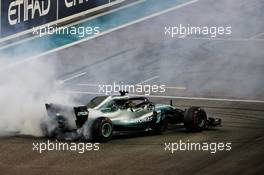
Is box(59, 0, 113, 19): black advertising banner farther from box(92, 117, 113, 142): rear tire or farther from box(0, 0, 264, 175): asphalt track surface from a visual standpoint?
box(92, 117, 113, 142): rear tire

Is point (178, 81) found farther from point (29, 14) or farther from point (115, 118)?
point (115, 118)

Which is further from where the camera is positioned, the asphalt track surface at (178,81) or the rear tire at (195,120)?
the rear tire at (195,120)

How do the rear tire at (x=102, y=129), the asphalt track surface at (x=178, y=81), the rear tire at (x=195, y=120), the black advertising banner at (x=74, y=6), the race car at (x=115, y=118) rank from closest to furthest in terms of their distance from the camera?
1. the asphalt track surface at (x=178, y=81)
2. the rear tire at (x=102, y=129)
3. the race car at (x=115, y=118)
4. the rear tire at (x=195, y=120)
5. the black advertising banner at (x=74, y=6)

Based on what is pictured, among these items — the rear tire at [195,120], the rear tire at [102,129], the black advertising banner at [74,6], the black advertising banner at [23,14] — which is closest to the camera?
the rear tire at [102,129]

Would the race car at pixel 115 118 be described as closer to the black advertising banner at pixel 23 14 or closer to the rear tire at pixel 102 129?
the rear tire at pixel 102 129

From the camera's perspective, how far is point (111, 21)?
2897cm

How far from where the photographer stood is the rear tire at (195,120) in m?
18.3

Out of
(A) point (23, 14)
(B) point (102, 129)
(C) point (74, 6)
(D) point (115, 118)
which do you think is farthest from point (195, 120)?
(C) point (74, 6)

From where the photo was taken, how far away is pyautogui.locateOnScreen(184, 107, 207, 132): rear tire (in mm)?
18344

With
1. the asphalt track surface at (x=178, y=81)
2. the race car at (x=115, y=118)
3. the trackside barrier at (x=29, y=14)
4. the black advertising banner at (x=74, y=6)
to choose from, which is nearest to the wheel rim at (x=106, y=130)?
the race car at (x=115, y=118)

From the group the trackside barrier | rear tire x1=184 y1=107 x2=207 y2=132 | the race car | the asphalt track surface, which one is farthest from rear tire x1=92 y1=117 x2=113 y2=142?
the trackside barrier

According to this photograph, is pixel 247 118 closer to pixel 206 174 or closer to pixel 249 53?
pixel 206 174

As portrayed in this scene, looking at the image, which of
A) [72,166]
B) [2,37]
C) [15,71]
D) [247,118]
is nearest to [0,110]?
[15,71]

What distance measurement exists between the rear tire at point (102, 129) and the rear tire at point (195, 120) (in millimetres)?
1906
